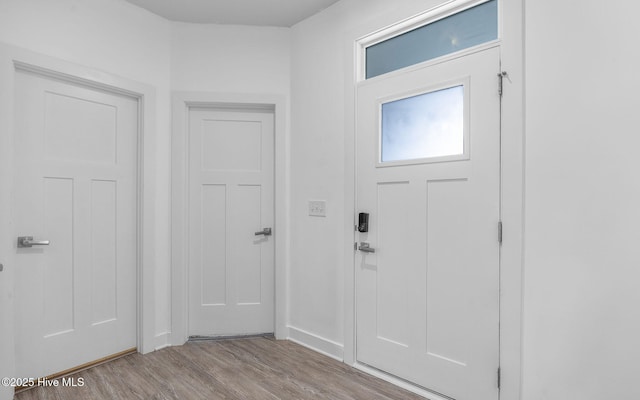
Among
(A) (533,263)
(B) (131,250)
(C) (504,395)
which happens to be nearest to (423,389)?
(C) (504,395)

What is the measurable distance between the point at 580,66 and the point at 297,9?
2.02 metres

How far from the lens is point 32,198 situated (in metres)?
2.22

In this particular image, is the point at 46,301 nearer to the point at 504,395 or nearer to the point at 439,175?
the point at 439,175

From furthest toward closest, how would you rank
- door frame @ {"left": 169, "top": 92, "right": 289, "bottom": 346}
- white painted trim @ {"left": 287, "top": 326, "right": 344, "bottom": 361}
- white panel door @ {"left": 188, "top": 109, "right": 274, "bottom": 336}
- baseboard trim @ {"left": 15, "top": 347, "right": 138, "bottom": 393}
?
white panel door @ {"left": 188, "top": 109, "right": 274, "bottom": 336} → door frame @ {"left": 169, "top": 92, "right": 289, "bottom": 346} → white painted trim @ {"left": 287, "top": 326, "right": 344, "bottom": 361} → baseboard trim @ {"left": 15, "top": 347, "right": 138, "bottom": 393}

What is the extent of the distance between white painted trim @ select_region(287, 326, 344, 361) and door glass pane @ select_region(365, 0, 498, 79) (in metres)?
2.00

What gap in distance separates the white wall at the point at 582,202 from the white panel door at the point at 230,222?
6.74ft

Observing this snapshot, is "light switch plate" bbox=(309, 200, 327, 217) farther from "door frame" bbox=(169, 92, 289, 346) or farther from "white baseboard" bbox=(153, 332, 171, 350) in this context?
"white baseboard" bbox=(153, 332, 171, 350)

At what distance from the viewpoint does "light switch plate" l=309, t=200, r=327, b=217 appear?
276cm

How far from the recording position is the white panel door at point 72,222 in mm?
2189

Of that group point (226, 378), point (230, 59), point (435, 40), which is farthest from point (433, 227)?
point (230, 59)

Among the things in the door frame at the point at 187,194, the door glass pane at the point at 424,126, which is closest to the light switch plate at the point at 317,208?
the door frame at the point at 187,194

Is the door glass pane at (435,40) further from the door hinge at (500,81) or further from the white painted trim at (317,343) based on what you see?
the white painted trim at (317,343)

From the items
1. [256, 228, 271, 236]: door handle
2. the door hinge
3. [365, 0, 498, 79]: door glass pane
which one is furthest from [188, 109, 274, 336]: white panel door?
the door hinge

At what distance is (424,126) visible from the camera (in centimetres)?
215
